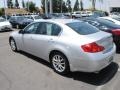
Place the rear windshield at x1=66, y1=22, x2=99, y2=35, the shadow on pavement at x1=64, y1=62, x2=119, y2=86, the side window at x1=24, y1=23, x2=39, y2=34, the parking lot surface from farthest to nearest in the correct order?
the side window at x1=24, y1=23, x2=39, y2=34
the rear windshield at x1=66, y1=22, x2=99, y2=35
the shadow on pavement at x1=64, y1=62, x2=119, y2=86
the parking lot surface

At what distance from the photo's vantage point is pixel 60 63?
6.70 metres

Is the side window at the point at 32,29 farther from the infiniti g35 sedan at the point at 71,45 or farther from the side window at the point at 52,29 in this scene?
the side window at the point at 52,29

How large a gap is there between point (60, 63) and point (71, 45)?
78 centimetres

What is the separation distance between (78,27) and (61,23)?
523 mm

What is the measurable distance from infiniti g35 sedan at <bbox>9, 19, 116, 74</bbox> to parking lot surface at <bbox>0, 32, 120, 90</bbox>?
0.34 meters

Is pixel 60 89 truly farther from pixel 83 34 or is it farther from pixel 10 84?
pixel 83 34

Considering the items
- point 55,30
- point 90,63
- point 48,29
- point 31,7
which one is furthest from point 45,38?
point 31,7

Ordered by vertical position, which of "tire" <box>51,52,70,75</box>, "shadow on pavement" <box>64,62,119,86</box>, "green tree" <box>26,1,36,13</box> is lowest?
"shadow on pavement" <box>64,62,119,86</box>

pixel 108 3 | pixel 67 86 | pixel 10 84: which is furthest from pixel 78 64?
pixel 108 3

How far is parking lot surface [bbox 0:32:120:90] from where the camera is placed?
584cm

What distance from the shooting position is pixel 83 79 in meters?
6.36

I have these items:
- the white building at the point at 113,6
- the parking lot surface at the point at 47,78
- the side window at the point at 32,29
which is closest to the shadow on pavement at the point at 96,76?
the parking lot surface at the point at 47,78

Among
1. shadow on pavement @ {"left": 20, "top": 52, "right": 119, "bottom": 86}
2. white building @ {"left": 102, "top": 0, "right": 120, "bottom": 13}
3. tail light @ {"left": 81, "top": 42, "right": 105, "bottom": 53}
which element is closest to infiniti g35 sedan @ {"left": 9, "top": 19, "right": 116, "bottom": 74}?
tail light @ {"left": 81, "top": 42, "right": 105, "bottom": 53}

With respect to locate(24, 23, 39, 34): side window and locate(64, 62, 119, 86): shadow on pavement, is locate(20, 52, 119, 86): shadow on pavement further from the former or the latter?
locate(24, 23, 39, 34): side window
